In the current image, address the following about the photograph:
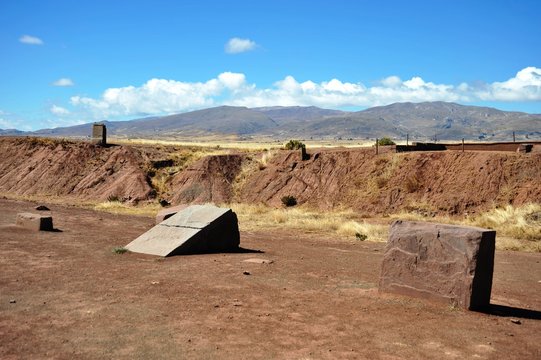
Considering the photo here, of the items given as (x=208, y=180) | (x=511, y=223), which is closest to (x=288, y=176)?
(x=208, y=180)

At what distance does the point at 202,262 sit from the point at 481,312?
6.66 metres

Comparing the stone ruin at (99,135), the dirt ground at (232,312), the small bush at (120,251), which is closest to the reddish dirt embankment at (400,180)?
the dirt ground at (232,312)

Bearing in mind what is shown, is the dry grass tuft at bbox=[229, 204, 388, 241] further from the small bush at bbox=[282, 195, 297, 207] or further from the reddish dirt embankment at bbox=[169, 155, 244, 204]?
the reddish dirt embankment at bbox=[169, 155, 244, 204]

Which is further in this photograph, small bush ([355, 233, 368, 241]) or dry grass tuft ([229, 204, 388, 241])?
dry grass tuft ([229, 204, 388, 241])

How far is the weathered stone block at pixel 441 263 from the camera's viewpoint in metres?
9.48

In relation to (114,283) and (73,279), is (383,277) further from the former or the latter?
(73,279)

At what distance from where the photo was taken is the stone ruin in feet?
136

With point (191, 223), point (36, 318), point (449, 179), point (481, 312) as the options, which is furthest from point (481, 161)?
point (36, 318)

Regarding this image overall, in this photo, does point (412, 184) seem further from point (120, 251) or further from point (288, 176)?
point (120, 251)

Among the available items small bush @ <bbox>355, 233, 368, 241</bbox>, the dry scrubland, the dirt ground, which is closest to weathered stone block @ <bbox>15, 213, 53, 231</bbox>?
the dirt ground

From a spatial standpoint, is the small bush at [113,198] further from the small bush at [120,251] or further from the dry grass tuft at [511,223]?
the small bush at [120,251]

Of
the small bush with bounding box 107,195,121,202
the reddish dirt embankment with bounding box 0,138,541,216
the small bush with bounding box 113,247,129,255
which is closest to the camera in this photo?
the small bush with bounding box 113,247,129,255

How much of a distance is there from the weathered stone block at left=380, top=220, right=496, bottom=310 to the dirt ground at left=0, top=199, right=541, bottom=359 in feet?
0.91

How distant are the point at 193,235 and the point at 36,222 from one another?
6.32m
